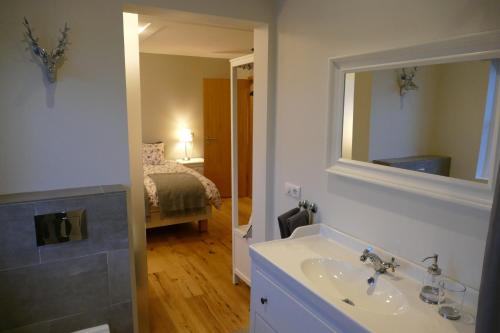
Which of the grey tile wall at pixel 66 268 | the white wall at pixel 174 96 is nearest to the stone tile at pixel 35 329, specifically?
the grey tile wall at pixel 66 268

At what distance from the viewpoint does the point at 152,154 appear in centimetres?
561

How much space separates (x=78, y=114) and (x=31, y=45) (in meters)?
0.37

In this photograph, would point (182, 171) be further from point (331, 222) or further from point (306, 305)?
point (306, 305)

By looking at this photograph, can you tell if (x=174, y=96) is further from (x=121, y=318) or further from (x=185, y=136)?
(x=121, y=318)

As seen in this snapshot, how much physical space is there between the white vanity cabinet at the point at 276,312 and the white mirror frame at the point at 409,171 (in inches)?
26.0

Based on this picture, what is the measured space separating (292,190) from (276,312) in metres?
0.84

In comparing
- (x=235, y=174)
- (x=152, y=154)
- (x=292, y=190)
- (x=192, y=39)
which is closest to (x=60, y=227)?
(x=292, y=190)

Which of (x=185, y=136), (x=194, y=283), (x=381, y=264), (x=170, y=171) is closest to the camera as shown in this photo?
(x=381, y=264)

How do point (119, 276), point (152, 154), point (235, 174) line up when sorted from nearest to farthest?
point (119, 276) → point (235, 174) → point (152, 154)

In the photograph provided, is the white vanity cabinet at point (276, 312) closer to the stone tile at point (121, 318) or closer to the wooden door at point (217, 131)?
the stone tile at point (121, 318)

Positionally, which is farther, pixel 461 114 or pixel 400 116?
pixel 400 116

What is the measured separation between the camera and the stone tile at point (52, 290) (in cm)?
169

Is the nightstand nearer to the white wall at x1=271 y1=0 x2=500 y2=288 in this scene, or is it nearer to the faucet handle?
the white wall at x1=271 y1=0 x2=500 y2=288

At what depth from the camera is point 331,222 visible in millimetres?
2002
